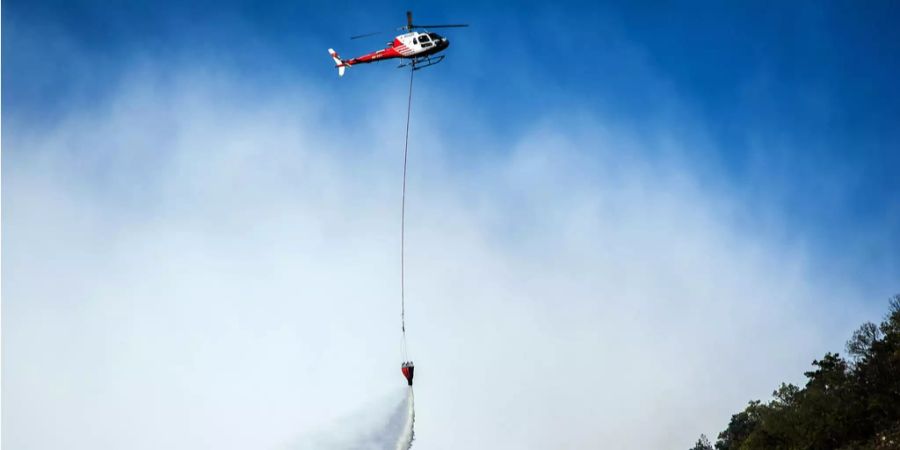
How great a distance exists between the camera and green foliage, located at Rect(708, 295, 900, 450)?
63.5 metres

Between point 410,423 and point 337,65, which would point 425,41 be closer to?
point 337,65

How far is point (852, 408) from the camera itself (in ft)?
217

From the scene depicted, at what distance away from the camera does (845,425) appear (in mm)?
65688

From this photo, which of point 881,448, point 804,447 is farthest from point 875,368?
point 881,448

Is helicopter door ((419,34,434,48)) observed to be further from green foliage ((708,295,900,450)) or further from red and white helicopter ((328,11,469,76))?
green foliage ((708,295,900,450))

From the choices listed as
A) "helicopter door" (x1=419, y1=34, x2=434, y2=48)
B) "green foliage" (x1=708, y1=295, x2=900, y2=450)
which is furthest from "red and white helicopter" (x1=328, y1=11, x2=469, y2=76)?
"green foliage" (x1=708, y1=295, x2=900, y2=450)

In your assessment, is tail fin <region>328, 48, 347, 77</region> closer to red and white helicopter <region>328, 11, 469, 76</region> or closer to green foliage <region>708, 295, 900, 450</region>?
red and white helicopter <region>328, 11, 469, 76</region>

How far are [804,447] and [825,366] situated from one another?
2147cm

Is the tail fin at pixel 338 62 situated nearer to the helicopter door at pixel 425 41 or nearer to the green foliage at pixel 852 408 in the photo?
the helicopter door at pixel 425 41

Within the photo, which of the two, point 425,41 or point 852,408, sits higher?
point 425,41

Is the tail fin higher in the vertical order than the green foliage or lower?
higher

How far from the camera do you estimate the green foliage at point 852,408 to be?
63.5 metres

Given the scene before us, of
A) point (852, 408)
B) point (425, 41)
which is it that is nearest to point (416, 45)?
point (425, 41)

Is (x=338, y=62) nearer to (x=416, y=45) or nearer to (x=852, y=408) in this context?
(x=416, y=45)
